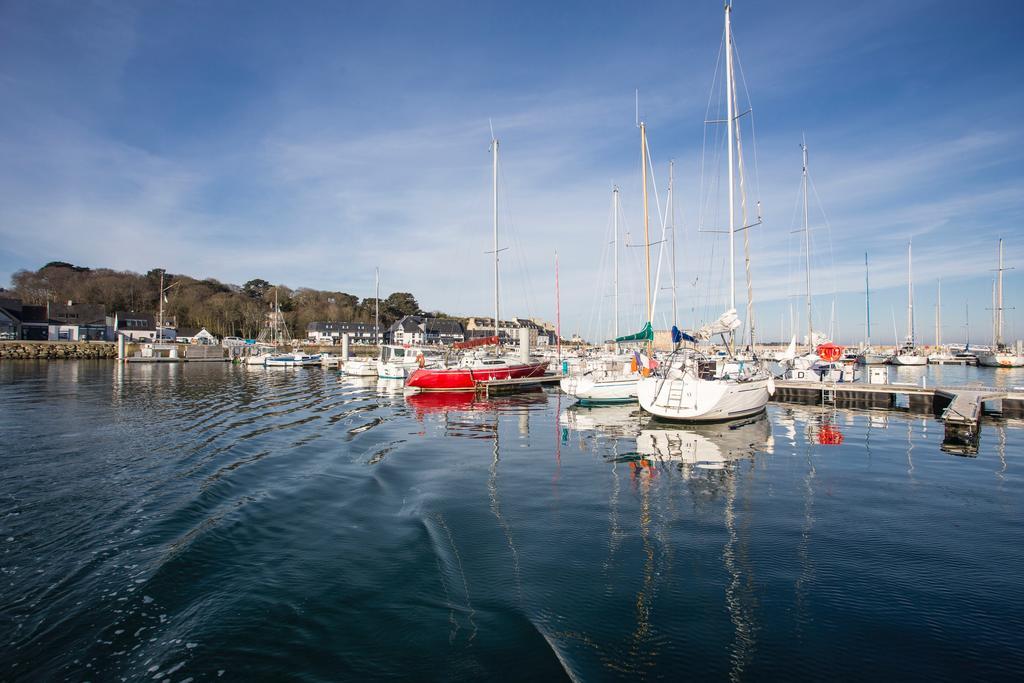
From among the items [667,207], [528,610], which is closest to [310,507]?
[528,610]

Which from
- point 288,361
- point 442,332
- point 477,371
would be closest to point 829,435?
point 477,371

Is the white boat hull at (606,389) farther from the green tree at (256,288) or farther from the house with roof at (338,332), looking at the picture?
the green tree at (256,288)

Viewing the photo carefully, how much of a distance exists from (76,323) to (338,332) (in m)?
48.0

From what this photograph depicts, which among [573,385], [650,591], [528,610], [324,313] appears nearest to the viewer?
[528,610]

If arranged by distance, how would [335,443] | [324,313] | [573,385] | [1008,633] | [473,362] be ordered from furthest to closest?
[324,313] → [473,362] → [573,385] → [335,443] → [1008,633]

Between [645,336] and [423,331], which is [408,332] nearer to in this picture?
[423,331]

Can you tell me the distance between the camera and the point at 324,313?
5197 inches

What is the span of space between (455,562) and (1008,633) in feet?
22.1

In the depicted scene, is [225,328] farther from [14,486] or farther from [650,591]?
[650,591]

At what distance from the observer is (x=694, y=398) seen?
68.8 feet

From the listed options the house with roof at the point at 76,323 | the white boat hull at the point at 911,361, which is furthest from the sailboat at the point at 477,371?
the house with roof at the point at 76,323

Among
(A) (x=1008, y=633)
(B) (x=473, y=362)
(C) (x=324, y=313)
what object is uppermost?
(C) (x=324, y=313)

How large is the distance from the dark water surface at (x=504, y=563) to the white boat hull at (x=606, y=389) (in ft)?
39.7

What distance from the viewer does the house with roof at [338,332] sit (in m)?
122
